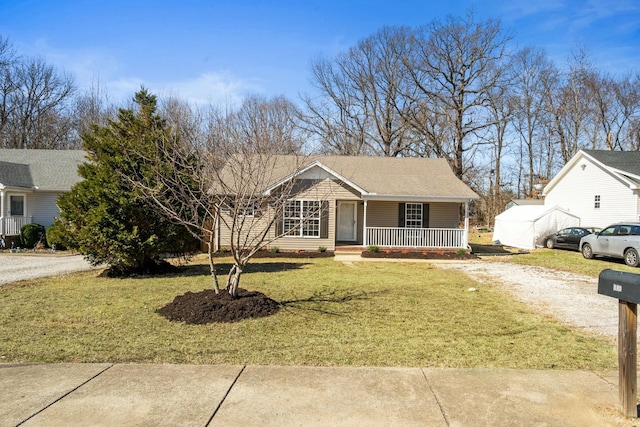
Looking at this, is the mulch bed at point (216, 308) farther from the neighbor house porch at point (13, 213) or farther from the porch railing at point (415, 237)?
the neighbor house porch at point (13, 213)

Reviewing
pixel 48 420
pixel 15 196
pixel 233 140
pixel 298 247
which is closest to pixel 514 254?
pixel 298 247

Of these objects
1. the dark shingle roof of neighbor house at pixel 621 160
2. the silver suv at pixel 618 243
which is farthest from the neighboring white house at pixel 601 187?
the silver suv at pixel 618 243

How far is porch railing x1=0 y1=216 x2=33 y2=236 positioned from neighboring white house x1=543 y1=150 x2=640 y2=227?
1171 inches

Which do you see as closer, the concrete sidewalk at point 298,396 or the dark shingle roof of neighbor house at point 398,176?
the concrete sidewalk at point 298,396

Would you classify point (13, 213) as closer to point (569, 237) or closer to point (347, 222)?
point (347, 222)

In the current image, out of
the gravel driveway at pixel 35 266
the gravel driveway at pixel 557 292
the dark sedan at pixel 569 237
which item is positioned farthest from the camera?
the dark sedan at pixel 569 237

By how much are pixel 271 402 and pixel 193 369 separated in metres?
1.25

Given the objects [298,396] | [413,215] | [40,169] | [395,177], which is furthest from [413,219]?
[40,169]

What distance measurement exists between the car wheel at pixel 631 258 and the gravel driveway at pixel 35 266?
60.5 ft

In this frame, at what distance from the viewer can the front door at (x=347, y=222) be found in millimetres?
20859

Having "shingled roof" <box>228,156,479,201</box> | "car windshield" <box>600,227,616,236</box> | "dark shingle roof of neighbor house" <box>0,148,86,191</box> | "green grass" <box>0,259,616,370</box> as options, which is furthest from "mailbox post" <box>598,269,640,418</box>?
"dark shingle roof of neighbor house" <box>0,148,86,191</box>

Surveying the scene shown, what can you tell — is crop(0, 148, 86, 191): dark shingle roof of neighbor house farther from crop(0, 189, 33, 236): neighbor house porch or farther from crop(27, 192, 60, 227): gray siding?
crop(0, 189, 33, 236): neighbor house porch

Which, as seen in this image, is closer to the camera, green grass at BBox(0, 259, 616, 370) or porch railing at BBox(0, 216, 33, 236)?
green grass at BBox(0, 259, 616, 370)

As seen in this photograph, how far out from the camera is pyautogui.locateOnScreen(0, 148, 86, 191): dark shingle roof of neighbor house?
21.5 meters
